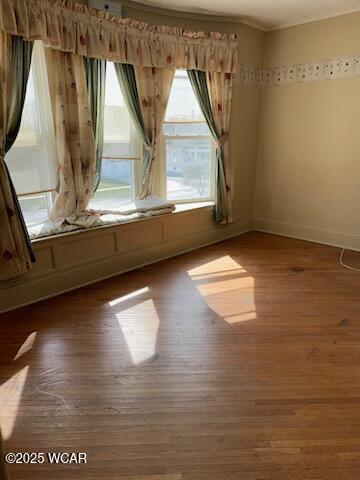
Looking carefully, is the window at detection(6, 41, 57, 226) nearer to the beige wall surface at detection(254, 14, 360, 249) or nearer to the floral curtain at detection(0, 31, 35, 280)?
the floral curtain at detection(0, 31, 35, 280)

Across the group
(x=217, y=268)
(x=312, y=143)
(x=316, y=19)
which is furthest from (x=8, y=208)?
(x=316, y=19)

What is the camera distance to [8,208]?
103 inches

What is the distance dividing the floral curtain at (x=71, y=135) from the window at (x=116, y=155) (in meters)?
0.33

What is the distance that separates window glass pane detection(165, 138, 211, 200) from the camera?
4137 millimetres

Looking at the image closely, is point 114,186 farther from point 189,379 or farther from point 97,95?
point 189,379

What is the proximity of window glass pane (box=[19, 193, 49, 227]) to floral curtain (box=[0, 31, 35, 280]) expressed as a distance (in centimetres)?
49

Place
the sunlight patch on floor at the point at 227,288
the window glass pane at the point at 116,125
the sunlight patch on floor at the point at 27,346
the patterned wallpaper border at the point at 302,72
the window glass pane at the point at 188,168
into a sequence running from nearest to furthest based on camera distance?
the sunlight patch on floor at the point at 27,346 → the sunlight patch on floor at the point at 227,288 → the window glass pane at the point at 116,125 → the patterned wallpaper border at the point at 302,72 → the window glass pane at the point at 188,168

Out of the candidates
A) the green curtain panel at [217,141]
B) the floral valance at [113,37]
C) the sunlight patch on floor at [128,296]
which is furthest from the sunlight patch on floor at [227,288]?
the floral valance at [113,37]

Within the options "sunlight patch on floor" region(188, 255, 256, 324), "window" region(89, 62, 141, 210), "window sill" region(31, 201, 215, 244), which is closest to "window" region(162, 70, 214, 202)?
"window sill" region(31, 201, 215, 244)

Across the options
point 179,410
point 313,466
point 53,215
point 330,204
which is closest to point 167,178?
point 53,215

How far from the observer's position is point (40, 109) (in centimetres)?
305

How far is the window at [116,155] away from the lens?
139 inches

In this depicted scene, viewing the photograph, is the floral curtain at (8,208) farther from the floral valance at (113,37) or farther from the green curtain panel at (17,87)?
the floral valance at (113,37)

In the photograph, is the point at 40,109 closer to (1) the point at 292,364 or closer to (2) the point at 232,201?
(2) the point at 232,201
